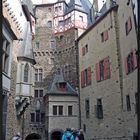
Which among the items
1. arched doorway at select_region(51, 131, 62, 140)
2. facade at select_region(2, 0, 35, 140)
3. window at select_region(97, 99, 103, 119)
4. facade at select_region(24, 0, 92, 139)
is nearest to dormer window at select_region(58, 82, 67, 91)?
facade at select_region(24, 0, 92, 139)

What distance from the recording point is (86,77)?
23.5m

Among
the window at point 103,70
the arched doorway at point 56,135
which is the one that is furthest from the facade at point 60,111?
the window at point 103,70

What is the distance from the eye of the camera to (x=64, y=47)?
30188 mm

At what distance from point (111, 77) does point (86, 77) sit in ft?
17.0

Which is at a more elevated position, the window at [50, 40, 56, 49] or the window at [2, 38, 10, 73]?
the window at [50, 40, 56, 49]

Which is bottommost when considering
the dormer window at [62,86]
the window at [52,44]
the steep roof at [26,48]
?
Answer: the dormer window at [62,86]

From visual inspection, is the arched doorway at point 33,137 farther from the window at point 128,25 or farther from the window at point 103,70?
the window at point 128,25

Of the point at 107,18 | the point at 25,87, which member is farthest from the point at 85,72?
the point at 25,87

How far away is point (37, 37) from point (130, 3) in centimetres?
1858

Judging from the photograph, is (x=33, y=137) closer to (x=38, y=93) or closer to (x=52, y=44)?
(x=38, y=93)

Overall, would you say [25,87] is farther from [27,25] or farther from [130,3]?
[130,3]

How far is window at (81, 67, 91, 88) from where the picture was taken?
22.7 meters

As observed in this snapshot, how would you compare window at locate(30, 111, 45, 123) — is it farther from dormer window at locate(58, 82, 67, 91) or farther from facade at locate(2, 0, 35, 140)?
facade at locate(2, 0, 35, 140)

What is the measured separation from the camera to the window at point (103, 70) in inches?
753
